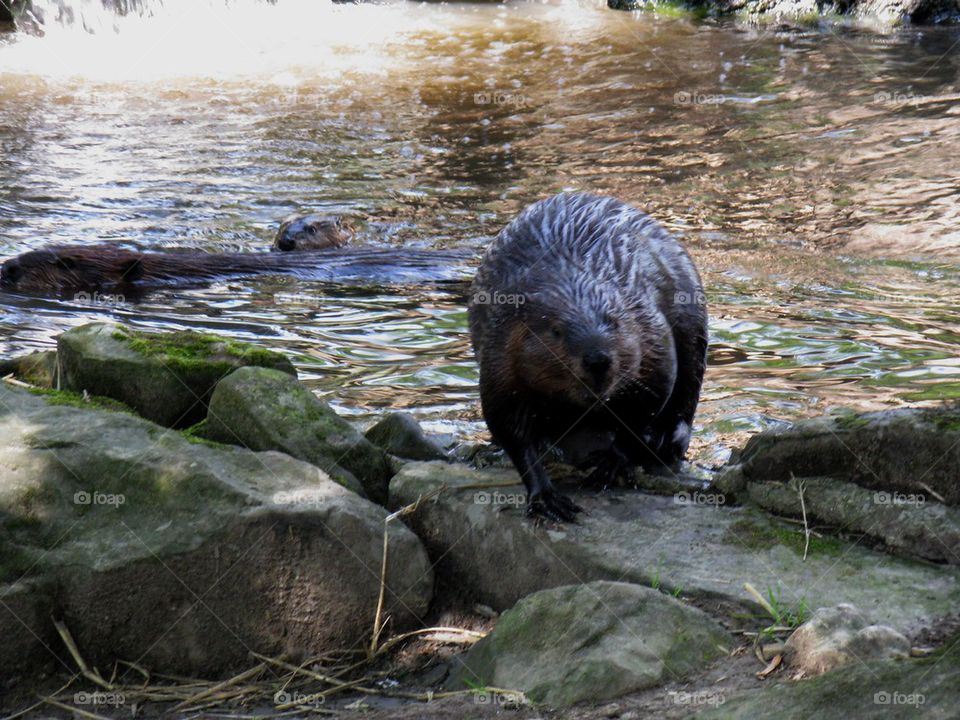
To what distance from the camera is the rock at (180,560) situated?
391cm

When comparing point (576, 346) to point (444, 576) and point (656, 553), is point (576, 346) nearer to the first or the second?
point (656, 553)

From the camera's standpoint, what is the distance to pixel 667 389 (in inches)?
190

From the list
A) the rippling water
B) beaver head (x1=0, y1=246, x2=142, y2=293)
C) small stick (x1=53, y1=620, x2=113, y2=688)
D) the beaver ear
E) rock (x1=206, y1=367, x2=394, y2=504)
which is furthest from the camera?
the beaver ear

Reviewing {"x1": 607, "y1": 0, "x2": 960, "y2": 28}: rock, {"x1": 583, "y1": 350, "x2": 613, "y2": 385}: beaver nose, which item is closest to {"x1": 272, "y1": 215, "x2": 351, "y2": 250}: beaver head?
{"x1": 583, "y1": 350, "x2": 613, "y2": 385}: beaver nose

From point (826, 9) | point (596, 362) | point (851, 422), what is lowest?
point (851, 422)

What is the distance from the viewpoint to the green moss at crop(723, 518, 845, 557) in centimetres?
409

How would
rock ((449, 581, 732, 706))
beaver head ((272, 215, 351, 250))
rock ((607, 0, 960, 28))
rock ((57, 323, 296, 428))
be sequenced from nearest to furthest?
1. rock ((449, 581, 732, 706))
2. rock ((57, 323, 296, 428))
3. beaver head ((272, 215, 351, 250))
4. rock ((607, 0, 960, 28))

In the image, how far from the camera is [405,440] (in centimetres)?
537

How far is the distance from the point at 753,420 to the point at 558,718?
3.17m

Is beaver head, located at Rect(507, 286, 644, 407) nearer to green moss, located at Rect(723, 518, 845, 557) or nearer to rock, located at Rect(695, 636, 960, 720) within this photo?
green moss, located at Rect(723, 518, 845, 557)

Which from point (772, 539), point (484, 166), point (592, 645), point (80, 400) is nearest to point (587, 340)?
point (772, 539)

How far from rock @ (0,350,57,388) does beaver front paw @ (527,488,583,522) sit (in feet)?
8.48

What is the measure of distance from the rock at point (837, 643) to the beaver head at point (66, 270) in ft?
23.9

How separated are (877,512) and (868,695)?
4.72 ft
